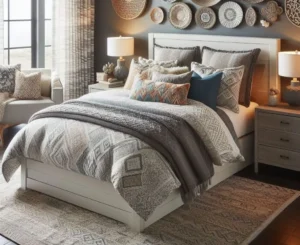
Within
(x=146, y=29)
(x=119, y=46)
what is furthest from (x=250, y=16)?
(x=119, y=46)

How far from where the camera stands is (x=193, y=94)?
14.4ft

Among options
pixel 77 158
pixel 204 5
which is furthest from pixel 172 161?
pixel 204 5

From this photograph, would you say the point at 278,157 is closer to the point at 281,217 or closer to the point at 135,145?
the point at 281,217

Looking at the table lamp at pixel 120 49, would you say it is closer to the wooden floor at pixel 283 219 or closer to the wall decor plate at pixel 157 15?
the wall decor plate at pixel 157 15

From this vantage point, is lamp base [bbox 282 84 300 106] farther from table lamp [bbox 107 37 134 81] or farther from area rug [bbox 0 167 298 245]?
table lamp [bbox 107 37 134 81]

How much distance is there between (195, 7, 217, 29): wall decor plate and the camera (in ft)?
17.1

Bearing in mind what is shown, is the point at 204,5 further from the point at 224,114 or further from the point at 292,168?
the point at 292,168

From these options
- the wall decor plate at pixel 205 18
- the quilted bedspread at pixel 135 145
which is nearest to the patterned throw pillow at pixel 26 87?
the quilted bedspread at pixel 135 145

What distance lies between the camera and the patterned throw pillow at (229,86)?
4465 millimetres

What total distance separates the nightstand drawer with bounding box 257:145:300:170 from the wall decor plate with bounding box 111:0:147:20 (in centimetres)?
246

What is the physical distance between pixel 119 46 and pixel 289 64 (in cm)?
225

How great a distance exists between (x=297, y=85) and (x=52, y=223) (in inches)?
104

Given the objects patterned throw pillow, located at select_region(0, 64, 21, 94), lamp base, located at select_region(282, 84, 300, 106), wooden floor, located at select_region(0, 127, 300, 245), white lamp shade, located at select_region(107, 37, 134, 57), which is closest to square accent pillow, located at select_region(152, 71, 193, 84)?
lamp base, located at select_region(282, 84, 300, 106)

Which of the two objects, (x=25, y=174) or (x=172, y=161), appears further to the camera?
(x=25, y=174)
